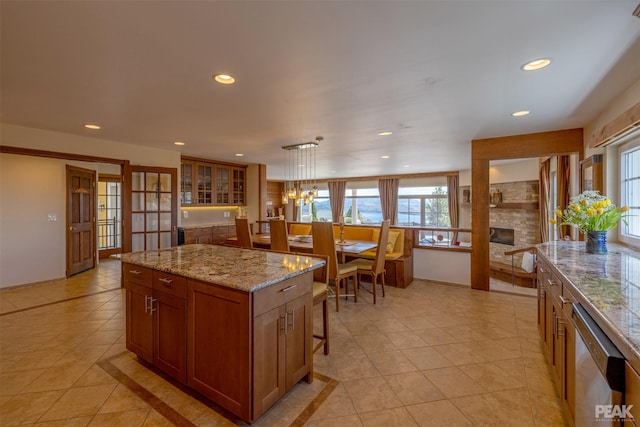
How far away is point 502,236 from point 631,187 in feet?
14.5

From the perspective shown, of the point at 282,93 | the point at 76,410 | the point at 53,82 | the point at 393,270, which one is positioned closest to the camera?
the point at 76,410

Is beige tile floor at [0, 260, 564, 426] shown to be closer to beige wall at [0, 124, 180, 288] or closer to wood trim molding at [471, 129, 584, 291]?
wood trim molding at [471, 129, 584, 291]

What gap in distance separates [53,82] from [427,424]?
12.6 feet

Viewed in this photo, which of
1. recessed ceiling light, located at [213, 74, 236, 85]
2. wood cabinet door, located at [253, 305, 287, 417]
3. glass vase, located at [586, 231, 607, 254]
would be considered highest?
recessed ceiling light, located at [213, 74, 236, 85]

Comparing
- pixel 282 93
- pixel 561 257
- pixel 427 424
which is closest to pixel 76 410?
pixel 427 424

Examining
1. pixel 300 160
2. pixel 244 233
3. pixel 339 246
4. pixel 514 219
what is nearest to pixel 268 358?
pixel 339 246

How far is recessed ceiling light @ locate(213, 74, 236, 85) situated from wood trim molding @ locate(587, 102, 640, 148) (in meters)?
3.13

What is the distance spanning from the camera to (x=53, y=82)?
244cm

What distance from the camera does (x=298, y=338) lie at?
1954 millimetres

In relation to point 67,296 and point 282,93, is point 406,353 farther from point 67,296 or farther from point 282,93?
point 67,296

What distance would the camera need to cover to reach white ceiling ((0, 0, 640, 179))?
157cm

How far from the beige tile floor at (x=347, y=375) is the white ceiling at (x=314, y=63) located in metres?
2.34

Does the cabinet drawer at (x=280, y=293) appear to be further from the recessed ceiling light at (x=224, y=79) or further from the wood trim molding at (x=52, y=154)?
the wood trim molding at (x=52, y=154)

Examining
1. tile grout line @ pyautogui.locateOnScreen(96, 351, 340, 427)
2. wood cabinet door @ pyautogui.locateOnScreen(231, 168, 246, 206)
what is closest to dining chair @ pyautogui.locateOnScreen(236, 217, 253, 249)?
tile grout line @ pyautogui.locateOnScreen(96, 351, 340, 427)
